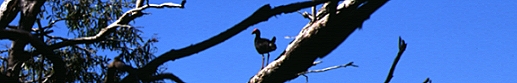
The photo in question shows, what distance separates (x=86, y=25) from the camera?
5.94 metres

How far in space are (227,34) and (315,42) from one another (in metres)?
0.93

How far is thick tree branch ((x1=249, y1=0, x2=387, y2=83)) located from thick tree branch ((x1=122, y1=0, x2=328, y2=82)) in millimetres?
228

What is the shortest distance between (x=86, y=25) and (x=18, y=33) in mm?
3054

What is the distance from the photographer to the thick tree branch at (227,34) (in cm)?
185

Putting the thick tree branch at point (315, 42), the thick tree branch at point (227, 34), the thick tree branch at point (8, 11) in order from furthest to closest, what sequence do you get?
the thick tree branch at point (8, 11) → the thick tree branch at point (315, 42) → the thick tree branch at point (227, 34)

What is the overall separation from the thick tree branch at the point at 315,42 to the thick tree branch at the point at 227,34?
23 cm

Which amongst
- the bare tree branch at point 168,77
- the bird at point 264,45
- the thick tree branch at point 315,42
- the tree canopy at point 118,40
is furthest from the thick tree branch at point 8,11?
the bare tree branch at point 168,77

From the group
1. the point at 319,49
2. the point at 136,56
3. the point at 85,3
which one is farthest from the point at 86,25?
the point at 319,49

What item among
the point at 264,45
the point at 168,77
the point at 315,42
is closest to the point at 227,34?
the point at 168,77

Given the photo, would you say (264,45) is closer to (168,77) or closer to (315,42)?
(315,42)

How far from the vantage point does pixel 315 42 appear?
9.02 ft

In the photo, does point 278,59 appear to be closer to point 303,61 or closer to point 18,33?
point 303,61

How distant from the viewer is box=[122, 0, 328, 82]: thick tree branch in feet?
6.07

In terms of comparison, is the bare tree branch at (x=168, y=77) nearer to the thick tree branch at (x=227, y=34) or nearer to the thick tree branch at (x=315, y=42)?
the thick tree branch at (x=227, y=34)
